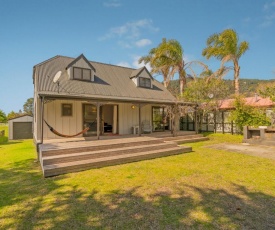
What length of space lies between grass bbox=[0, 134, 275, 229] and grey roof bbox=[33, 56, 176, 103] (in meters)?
4.99

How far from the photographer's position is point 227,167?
6.31 m

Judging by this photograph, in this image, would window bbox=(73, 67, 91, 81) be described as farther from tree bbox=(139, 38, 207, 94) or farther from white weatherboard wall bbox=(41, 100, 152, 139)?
tree bbox=(139, 38, 207, 94)

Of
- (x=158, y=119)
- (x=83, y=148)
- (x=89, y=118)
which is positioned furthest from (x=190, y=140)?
(x=83, y=148)

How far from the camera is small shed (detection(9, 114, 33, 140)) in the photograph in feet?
57.3

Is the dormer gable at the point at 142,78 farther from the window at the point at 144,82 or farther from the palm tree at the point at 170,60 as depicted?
the palm tree at the point at 170,60

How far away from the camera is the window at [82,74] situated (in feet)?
38.9

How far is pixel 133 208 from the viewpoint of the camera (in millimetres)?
3484

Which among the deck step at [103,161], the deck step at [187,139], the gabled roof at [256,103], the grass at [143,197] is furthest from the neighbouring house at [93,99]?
the gabled roof at [256,103]

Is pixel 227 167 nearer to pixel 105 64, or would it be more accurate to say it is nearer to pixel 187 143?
pixel 187 143

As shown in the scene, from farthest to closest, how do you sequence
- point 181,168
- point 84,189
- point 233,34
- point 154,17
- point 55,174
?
1. point 233,34
2. point 154,17
3. point 181,168
4. point 55,174
5. point 84,189

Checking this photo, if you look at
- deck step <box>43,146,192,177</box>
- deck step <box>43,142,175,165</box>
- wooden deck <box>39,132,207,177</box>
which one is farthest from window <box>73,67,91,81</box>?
deck step <box>43,146,192,177</box>

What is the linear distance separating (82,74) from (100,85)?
4.63 ft

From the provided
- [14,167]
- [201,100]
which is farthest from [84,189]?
[201,100]

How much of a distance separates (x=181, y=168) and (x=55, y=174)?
4249 millimetres
